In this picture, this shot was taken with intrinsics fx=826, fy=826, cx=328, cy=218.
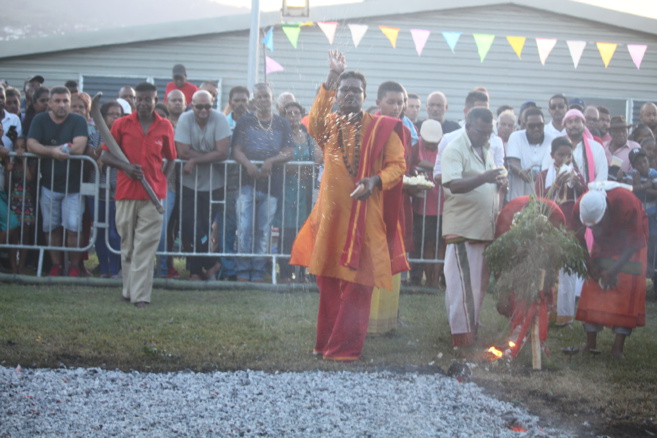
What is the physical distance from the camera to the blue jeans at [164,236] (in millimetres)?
9938

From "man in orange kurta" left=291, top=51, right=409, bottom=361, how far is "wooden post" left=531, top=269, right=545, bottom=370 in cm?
114

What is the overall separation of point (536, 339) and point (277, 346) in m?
2.01

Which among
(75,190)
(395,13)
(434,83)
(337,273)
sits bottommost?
(337,273)

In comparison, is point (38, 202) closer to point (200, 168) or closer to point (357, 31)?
point (200, 168)

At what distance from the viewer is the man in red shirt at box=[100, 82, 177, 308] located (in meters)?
8.32

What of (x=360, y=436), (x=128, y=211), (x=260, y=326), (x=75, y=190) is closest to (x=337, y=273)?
(x=260, y=326)

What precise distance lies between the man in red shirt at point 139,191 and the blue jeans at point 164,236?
138 centimetres

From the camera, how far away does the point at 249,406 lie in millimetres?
4797

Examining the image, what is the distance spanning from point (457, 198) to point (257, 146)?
11.6 feet

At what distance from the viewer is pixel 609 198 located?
6.90m

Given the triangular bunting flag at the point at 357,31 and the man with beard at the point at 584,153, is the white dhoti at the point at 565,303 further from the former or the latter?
the triangular bunting flag at the point at 357,31

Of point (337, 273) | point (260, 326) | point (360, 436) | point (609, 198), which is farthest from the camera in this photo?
point (260, 326)

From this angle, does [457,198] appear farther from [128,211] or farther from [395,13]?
[395,13]

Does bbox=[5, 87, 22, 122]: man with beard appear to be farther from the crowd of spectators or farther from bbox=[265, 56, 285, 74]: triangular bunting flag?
bbox=[265, 56, 285, 74]: triangular bunting flag
